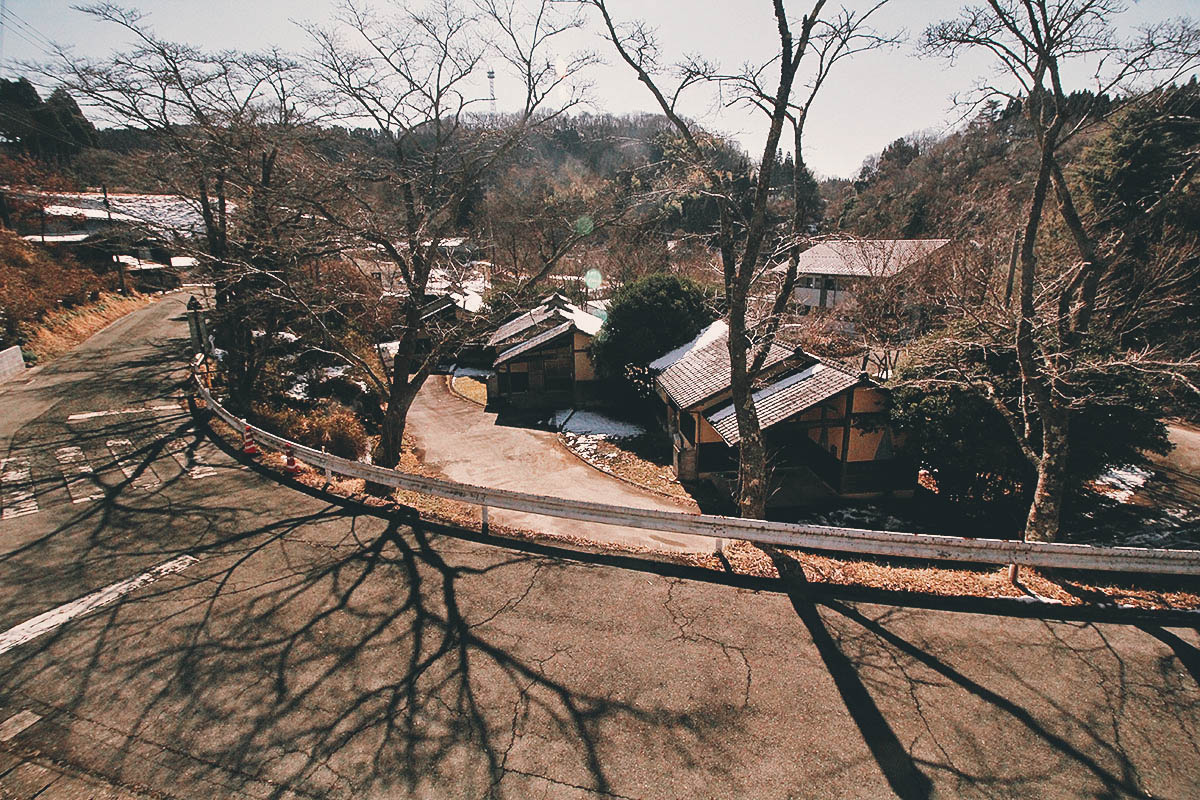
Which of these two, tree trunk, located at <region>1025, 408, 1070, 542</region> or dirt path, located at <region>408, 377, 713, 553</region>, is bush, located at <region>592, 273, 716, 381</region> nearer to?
dirt path, located at <region>408, 377, 713, 553</region>

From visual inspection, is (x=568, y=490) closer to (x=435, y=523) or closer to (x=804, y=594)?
(x=435, y=523)

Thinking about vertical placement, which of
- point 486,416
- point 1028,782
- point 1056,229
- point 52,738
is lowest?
point 486,416

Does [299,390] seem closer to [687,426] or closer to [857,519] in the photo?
[687,426]

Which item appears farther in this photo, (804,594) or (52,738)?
(804,594)

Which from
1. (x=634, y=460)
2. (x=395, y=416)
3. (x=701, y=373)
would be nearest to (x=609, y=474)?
(x=634, y=460)

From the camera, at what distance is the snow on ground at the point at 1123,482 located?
1593 cm

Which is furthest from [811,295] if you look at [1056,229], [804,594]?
[804,594]

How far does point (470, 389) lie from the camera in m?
29.8

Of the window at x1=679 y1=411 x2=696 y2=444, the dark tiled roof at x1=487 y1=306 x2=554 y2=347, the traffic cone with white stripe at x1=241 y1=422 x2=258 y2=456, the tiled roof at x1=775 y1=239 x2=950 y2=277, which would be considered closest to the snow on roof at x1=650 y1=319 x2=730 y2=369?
the window at x1=679 y1=411 x2=696 y2=444

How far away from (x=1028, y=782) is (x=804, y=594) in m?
2.75

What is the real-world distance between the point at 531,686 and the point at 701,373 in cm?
1409

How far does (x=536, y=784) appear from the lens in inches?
178

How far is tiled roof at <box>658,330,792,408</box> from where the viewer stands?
651 inches

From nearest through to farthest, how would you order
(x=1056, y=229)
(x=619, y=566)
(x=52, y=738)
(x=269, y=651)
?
(x=52, y=738), (x=269, y=651), (x=619, y=566), (x=1056, y=229)
